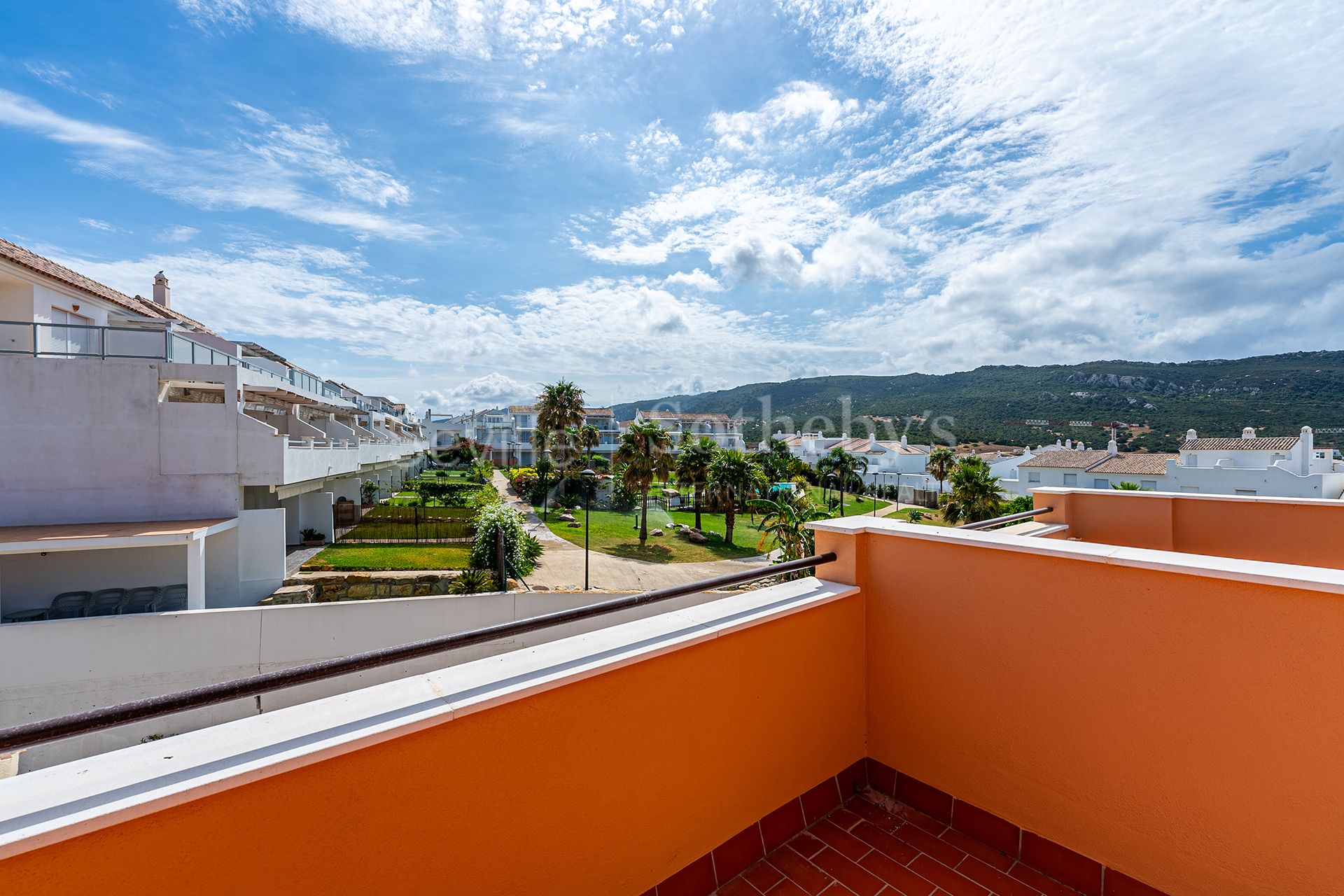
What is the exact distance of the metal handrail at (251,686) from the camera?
1125mm

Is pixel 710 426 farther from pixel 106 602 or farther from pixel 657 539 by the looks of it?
pixel 106 602

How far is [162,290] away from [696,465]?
82.4 feet

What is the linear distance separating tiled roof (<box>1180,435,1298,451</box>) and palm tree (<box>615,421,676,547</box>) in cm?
2721

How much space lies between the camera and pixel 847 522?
2959mm

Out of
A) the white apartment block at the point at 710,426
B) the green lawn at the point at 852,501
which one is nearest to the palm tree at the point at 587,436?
the green lawn at the point at 852,501

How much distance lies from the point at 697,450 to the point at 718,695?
29.2m

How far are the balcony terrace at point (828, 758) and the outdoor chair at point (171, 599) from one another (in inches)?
585

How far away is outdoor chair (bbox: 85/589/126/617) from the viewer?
12180 mm

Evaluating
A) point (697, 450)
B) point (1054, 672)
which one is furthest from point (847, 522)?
point (697, 450)

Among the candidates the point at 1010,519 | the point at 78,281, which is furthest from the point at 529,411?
the point at 1010,519

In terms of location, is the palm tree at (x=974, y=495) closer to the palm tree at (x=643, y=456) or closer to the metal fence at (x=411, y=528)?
the palm tree at (x=643, y=456)

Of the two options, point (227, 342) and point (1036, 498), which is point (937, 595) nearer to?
point (1036, 498)

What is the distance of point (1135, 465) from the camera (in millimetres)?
32594

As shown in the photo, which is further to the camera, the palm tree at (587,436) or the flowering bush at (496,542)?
the palm tree at (587,436)
